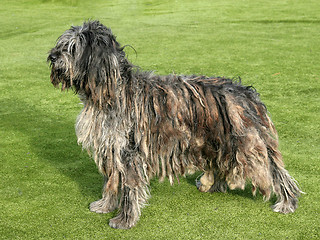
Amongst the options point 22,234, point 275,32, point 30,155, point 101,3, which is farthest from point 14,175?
point 101,3

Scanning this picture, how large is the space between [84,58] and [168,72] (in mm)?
5336

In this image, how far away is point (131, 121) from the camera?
404 centimetres

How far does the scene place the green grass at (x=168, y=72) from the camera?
13.8 ft

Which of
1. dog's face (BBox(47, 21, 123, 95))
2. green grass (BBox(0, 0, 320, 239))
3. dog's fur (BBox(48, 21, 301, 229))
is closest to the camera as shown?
dog's face (BBox(47, 21, 123, 95))

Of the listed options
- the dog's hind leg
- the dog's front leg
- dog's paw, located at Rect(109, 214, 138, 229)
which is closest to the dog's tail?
the dog's front leg

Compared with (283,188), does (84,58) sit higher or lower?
higher

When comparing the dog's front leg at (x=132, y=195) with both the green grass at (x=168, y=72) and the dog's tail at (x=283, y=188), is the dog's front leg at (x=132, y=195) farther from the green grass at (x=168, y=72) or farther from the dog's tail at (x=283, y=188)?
the dog's tail at (x=283, y=188)

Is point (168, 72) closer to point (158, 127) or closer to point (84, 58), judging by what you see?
point (158, 127)

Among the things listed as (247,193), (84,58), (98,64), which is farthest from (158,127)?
(247,193)

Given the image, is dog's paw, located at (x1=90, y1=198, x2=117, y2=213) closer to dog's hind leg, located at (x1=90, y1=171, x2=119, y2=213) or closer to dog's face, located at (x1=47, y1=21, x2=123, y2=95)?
dog's hind leg, located at (x1=90, y1=171, x2=119, y2=213)

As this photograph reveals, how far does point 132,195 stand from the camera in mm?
4105

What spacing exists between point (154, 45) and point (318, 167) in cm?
666

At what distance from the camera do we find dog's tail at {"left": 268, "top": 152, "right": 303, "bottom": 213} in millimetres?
4355

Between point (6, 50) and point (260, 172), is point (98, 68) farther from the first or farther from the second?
point (6, 50)
